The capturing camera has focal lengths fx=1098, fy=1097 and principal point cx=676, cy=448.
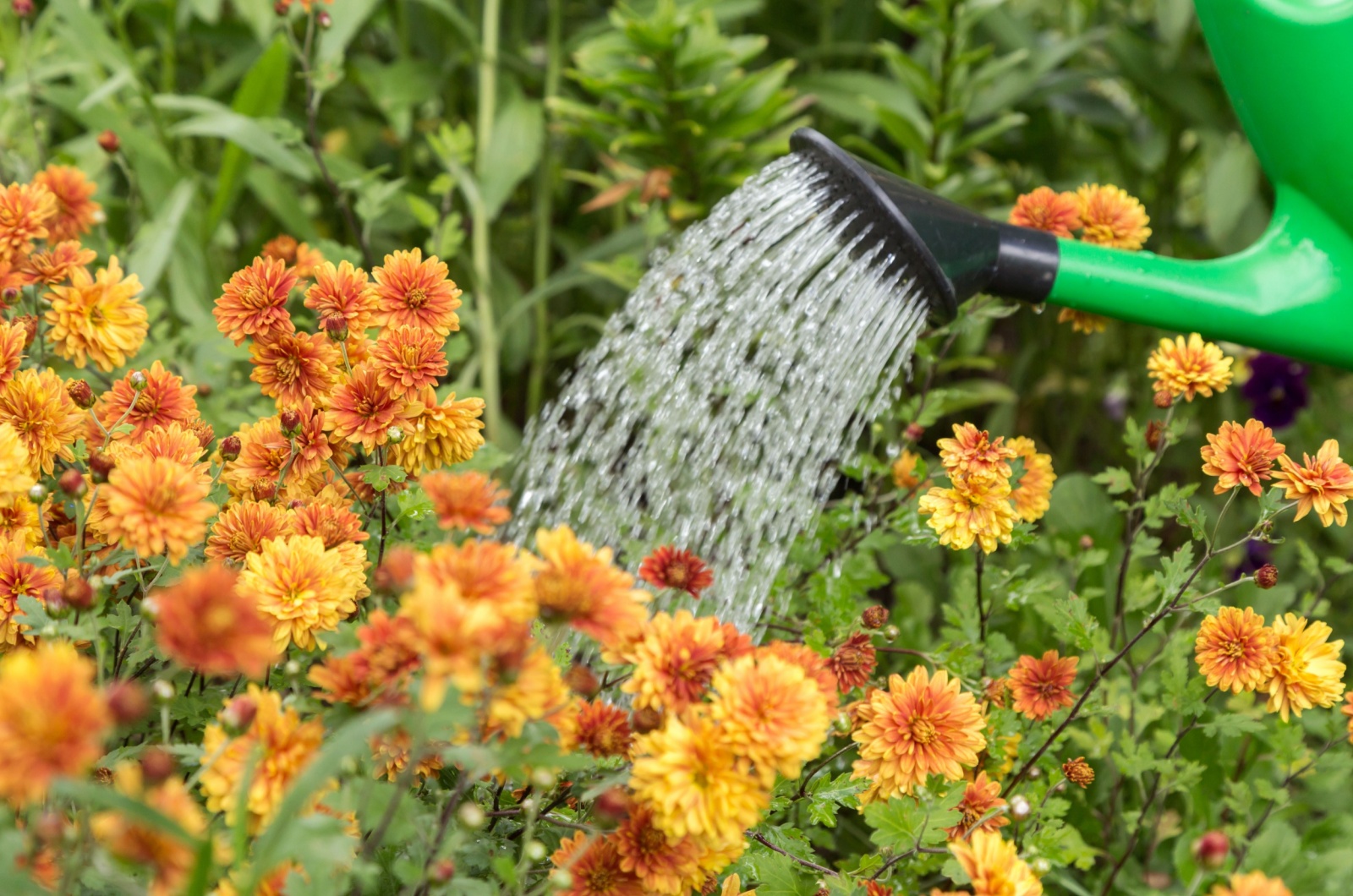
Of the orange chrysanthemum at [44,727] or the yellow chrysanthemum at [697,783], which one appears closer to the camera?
the orange chrysanthemum at [44,727]

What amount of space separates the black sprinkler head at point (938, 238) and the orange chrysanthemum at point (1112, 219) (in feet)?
0.32

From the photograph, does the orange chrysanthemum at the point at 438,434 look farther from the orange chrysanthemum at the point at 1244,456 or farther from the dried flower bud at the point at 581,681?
the orange chrysanthemum at the point at 1244,456

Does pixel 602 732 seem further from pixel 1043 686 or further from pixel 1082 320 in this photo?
pixel 1082 320

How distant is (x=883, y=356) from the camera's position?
77 cm

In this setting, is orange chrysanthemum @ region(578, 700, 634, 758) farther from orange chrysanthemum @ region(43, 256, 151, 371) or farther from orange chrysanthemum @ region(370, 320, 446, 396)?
orange chrysanthemum @ region(43, 256, 151, 371)

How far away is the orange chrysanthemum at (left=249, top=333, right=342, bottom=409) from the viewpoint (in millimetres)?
624

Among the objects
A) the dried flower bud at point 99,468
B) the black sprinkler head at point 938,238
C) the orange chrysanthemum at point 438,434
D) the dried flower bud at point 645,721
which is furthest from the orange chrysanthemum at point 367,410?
the black sprinkler head at point 938,238

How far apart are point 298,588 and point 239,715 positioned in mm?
108

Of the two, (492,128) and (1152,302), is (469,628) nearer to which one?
(1152,302)

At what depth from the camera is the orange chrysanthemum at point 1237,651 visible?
60 cm

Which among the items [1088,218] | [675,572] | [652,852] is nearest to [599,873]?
[652,852]

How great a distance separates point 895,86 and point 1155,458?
2.56 ft

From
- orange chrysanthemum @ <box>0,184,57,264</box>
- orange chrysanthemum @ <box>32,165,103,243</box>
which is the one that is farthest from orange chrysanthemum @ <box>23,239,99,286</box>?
orange chrysanthemum @ <box>32,165,103,243</box>

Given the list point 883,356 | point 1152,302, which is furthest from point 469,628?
point 1152,302
